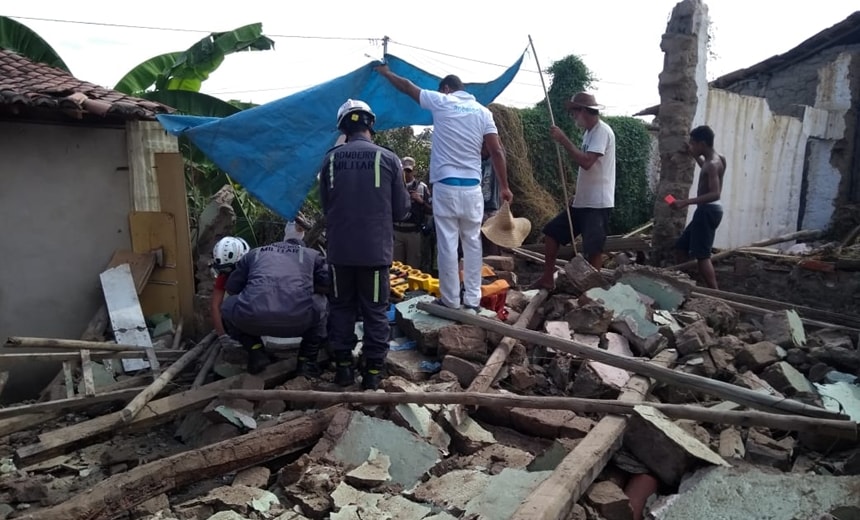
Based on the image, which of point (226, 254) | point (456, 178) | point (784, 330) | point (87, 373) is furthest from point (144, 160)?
point (784, 330)

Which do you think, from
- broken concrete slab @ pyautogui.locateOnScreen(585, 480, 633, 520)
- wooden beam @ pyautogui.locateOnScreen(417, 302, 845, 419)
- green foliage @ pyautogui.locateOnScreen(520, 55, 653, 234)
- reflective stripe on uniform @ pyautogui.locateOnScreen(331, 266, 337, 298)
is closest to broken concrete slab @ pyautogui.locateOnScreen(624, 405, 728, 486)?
broken concrete slab @ pyautogui.locateOnScreen(585, 480, 633, 520)

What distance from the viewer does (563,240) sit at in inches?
236

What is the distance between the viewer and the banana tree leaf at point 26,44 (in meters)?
8.57

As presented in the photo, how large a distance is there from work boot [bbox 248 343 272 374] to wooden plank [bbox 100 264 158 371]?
1.90m

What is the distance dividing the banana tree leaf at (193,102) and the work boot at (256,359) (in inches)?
220

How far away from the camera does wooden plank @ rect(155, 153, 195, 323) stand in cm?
669

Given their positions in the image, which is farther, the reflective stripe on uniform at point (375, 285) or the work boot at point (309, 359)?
the work boot at point (309, 359)

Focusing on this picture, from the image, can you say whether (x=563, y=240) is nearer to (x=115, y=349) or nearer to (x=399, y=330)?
(x=399, y=330)

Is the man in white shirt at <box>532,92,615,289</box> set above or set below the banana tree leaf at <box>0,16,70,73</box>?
below

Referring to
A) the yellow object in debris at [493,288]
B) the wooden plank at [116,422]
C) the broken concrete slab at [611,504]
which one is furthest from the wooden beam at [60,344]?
the broken concrete slab at [611,504]

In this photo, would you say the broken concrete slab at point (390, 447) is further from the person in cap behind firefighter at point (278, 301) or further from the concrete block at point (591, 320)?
the concrete block at point (591, 320)

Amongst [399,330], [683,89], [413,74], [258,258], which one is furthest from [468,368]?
[683,89]

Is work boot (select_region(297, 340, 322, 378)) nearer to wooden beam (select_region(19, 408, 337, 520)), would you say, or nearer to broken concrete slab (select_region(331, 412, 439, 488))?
wooden beam (select_region(19, 408, 337, 520))

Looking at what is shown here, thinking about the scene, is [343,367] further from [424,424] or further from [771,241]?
[771,241]
